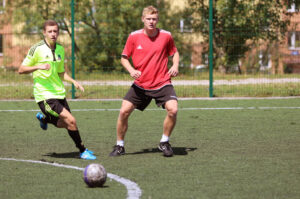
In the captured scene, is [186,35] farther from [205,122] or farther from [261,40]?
[205,122]

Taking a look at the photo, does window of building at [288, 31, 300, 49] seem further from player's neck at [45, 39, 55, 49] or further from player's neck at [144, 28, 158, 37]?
player's neck at [45, 39, 55, 49]

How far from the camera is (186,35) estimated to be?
61.9ft

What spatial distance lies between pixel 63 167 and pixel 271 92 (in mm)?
11582

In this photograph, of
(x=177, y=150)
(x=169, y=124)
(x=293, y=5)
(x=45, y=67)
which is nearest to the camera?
(x=45, y=67)

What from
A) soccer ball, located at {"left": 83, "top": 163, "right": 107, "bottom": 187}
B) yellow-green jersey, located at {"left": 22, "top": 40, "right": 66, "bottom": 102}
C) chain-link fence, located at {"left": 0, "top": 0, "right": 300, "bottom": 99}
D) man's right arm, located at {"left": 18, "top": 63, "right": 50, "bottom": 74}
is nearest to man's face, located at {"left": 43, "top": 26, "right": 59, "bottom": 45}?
yellow-green jersey, located at {"left": 22, "top": 40, "right": 66, "bottom": 102}

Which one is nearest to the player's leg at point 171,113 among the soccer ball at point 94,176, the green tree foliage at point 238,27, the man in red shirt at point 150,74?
the man in red shirt at point 150,74

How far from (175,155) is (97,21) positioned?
1352 centimetres

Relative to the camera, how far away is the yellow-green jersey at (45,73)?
322 inches

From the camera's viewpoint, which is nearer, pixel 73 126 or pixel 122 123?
pixel 73 126

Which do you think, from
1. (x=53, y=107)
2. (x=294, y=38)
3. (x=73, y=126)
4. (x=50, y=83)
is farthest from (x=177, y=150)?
(x=294, y=38)

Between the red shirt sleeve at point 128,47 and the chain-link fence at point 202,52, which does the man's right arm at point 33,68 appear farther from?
the chain-link fence at point 202,52

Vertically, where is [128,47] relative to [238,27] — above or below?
below

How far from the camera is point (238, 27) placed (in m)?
18.1

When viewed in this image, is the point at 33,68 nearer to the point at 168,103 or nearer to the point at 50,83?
the point at 50,83
